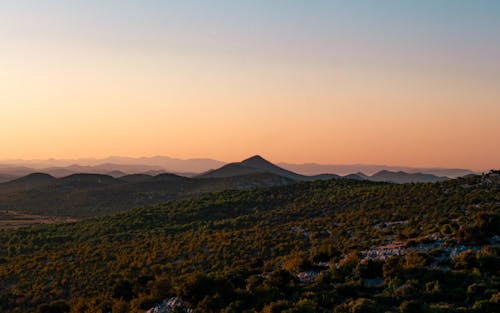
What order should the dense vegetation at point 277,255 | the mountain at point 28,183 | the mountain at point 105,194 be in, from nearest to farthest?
the dense vegetation at point 277,255 < the mountain at point 105,194 < the mountain at point 28,183

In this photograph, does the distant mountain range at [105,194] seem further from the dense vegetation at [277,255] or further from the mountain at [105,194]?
the dense vegetation at [277,255]

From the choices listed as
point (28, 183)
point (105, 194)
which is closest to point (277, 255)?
point (105, 194)

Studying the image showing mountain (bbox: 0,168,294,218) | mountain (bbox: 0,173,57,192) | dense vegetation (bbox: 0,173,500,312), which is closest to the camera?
dense vegetation (bbox: 0,173,500,312)

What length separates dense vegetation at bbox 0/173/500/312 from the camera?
17.0 meters

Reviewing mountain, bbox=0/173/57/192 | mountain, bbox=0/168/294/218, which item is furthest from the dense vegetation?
mountain, bbox=0/173/57/192

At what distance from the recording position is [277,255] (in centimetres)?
3619

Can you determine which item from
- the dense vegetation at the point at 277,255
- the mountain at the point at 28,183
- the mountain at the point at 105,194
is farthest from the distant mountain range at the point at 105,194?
the dense vegetation at the point at 277,255

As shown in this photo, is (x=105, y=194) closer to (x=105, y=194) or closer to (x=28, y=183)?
(x=105, y=194)

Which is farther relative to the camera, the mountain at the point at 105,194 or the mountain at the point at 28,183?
the mountain at the point at 28,183

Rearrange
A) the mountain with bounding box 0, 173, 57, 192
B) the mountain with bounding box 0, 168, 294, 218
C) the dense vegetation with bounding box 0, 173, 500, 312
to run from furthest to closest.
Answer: the mountain with bounding box 0, 173, 57, 192, the mountain with bounding box 0, 168, 294, 218, the dense vegetation with bounding box 0, 173, 500, 312

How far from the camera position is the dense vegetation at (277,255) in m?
17.0

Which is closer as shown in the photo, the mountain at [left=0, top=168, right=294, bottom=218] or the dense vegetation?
the dense vegetation

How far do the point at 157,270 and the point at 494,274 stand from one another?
26.3 meters

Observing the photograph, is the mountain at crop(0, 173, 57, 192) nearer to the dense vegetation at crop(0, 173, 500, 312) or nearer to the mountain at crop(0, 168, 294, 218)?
the mountain at crop(0, 168, 294, 218)
